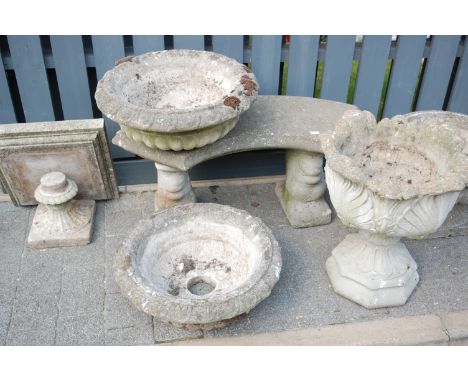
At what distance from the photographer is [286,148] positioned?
11.2 feet

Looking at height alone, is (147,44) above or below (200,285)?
above

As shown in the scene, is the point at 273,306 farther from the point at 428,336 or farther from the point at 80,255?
the point at 80,255

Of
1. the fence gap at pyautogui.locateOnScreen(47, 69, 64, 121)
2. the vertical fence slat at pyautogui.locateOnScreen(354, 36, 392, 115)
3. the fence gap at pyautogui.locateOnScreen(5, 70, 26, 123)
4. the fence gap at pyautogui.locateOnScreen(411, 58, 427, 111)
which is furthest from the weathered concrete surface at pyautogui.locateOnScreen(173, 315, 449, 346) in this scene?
the fence gap at pyautogui.locateOnScreen(5, 70, 26, 123)

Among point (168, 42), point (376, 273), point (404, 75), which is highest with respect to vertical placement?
point (168, 42)

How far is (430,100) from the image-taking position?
4125 millimetres

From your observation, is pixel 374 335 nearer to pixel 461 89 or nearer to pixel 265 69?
pixel 265 69

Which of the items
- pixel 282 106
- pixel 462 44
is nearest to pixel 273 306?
pixel 282 106

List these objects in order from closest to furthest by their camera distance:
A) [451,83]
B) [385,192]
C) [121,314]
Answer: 1. [385,192]
2. [121,314]
3. [451,83]

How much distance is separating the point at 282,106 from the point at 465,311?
1918 millimetres

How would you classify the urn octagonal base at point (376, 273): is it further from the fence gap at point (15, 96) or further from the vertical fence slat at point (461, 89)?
the fence gap at point (15, 96)

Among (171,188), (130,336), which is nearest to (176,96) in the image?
(171,188)

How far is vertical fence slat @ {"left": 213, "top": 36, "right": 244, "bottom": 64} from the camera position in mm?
3652

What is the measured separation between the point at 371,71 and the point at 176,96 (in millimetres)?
1596

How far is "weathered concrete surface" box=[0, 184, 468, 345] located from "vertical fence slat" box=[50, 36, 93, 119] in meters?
0.84
